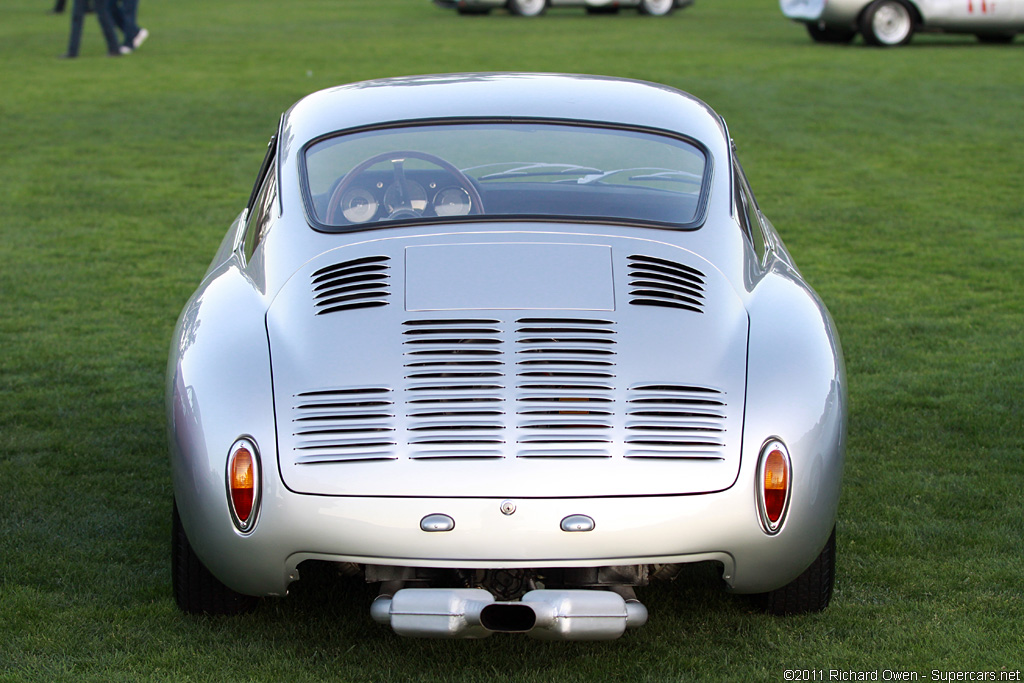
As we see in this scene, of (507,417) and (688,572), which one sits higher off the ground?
(507,417)

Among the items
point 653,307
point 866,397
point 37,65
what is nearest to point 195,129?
point 37,65

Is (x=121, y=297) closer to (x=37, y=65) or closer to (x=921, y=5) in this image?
(x=37, y=65)

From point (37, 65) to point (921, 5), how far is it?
1451cm

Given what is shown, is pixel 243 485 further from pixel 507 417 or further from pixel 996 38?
pixel 996 38

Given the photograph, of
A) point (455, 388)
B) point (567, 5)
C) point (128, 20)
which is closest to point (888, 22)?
point (567, 5)

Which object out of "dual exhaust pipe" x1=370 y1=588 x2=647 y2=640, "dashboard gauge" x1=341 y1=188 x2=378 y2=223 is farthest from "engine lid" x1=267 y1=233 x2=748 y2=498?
"dashboard gauge" x1=341 y1=188 x2=378 y2=223

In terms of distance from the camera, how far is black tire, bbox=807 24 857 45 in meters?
22.3

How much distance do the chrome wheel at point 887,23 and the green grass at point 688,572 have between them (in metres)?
3.16

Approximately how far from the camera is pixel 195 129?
13656mm

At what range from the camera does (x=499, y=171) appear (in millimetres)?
4387

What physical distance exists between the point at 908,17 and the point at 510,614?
67.8 ft

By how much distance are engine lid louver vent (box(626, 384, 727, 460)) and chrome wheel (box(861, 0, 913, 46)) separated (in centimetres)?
1992

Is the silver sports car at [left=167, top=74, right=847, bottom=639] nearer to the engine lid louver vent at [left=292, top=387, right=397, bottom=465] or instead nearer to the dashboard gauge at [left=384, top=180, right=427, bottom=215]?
the engine lid louver vent at [left=292, top=387, right=397, bottom=465]

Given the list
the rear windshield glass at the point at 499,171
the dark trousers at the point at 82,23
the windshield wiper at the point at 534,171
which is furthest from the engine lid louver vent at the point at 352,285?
the dark trousers at the point at 82,23
